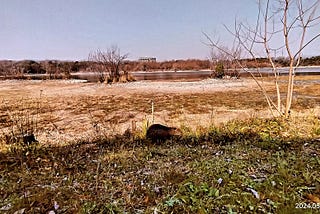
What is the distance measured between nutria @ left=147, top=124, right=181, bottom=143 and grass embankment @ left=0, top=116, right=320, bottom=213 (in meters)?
0.21

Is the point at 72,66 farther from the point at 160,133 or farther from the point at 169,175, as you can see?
the point at 169,175

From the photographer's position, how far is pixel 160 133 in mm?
4457

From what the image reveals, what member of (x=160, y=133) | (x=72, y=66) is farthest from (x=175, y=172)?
(x=72, y=66)

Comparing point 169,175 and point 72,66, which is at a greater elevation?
point 72,66

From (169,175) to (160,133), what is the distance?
1.82 metres

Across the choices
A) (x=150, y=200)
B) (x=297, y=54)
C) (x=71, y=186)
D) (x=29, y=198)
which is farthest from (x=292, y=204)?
(x=297, y=54)

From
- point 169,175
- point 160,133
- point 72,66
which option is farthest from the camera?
point 72,66

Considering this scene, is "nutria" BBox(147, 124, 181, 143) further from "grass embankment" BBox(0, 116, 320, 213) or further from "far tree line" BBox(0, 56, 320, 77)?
"far tree line" BBox(0, 56, 320, 77)

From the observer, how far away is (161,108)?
31.2 ft

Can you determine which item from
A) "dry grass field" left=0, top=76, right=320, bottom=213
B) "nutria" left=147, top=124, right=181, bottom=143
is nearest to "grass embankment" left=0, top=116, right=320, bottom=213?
"dry grass field" left=0, top=76, right=320, bottom=213

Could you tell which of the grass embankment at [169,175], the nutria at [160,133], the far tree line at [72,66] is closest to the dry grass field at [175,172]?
the grass embankment at [169,175]

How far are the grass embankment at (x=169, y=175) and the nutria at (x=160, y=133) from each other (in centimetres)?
21

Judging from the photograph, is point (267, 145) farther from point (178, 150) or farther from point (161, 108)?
point (161, 108)

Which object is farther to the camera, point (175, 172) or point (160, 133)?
point (160, 133)
